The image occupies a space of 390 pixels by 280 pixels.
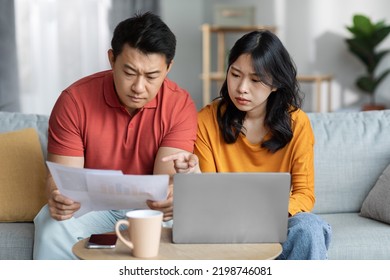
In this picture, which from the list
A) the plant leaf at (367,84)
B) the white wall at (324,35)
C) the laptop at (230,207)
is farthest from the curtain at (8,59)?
the plant leaf at (367,84)

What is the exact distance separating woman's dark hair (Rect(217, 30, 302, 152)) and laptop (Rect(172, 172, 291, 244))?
0.63m

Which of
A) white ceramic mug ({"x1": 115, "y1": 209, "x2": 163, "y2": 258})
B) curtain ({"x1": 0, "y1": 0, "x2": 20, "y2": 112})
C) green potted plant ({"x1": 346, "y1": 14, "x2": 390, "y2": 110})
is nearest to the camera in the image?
white ceramic mug ({"x1": 115, "y1": 209, "x2": 163, "y2": 258})

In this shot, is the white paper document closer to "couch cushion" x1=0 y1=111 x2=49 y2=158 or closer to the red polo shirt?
the red polo shirt

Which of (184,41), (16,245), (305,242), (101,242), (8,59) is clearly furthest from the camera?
(184,41)

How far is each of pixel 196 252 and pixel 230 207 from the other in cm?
14

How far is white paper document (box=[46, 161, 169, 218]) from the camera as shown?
1.55 meters

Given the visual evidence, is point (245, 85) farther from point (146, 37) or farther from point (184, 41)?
point (184, 41)

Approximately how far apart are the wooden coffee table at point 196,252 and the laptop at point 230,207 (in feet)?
0.07

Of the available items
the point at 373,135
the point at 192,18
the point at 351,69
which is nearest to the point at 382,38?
the point at 351,69

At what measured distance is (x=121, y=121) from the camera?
2.14 meters

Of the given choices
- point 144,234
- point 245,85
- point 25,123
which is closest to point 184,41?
point 25,123

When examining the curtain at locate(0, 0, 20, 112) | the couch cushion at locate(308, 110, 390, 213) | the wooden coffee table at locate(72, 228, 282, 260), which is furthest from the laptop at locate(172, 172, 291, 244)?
the curtain at locate(0, 0, 20, 112)

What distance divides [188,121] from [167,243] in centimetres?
62
